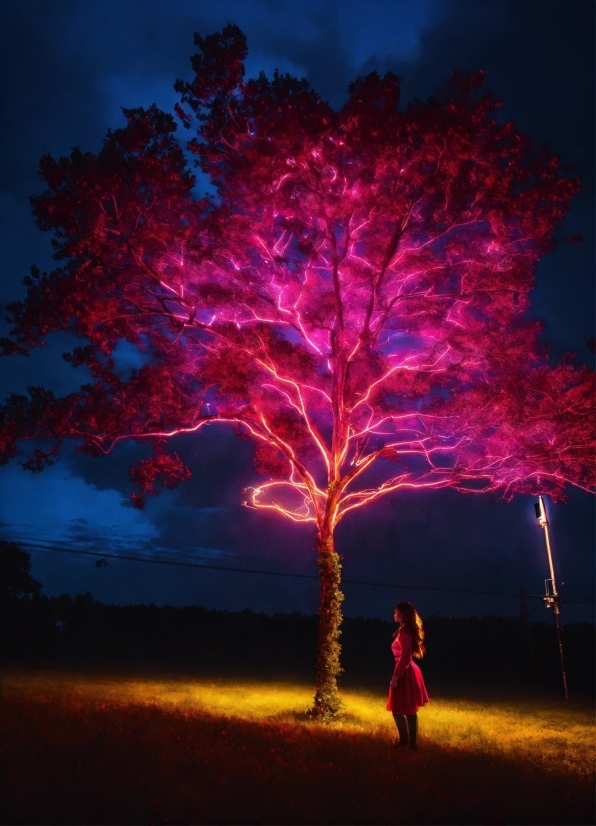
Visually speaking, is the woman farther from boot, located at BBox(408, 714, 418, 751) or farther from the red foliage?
the red foliage

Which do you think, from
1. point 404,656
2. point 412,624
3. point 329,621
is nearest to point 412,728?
point 404,656

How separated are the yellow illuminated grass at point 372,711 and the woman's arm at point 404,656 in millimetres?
1871

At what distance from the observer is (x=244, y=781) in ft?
20.7

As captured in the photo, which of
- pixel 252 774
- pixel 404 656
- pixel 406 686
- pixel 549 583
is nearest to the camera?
pixel 252 774

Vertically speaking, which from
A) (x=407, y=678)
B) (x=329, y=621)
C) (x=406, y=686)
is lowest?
(x=406, y=686)

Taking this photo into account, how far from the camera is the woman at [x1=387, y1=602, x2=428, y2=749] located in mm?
8391

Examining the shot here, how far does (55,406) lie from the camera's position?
13.6 m

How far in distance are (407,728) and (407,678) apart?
89 cm

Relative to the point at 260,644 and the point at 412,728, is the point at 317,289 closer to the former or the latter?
the point at 412,728

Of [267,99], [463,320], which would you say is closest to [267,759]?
[463,320]

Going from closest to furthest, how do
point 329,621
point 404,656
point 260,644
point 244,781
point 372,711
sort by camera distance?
point 244,781
point 404,656
point 329,621
point 372,711
point 260,644

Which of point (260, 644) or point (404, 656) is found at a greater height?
point (260, 644)

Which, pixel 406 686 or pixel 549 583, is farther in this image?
pixel 549 583

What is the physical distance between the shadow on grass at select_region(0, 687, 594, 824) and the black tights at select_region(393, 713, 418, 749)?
228 mm
